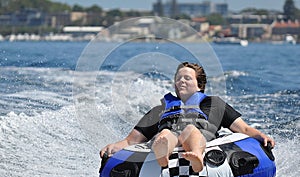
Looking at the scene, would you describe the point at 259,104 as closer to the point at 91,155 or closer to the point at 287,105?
the point at 287,105

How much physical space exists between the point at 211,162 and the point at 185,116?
30 cm

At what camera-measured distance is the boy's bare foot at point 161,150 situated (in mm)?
3729

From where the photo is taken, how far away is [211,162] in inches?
151

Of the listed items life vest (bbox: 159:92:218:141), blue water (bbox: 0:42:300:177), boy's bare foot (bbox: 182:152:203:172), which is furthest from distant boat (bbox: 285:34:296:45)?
boy's bare foot (bbox: 182:152:203:172)

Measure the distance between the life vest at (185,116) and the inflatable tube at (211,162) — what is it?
3.2 inches

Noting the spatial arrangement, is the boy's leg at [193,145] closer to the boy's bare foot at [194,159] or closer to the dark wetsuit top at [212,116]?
the boy's bare foot at [194,159]

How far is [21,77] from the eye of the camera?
972 cm

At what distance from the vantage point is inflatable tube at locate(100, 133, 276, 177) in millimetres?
3812

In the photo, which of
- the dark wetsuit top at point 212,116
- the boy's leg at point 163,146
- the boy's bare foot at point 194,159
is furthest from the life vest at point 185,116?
the boy's bare foot at point 194,159

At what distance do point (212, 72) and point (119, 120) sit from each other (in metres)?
1.11

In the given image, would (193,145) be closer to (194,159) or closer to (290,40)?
(194,159)

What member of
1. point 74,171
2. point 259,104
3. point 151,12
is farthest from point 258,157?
point 151,12


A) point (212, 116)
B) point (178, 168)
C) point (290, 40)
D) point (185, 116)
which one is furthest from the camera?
point (290, 40)

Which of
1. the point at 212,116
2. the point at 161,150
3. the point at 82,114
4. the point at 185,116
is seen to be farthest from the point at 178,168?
the point at 82,114
